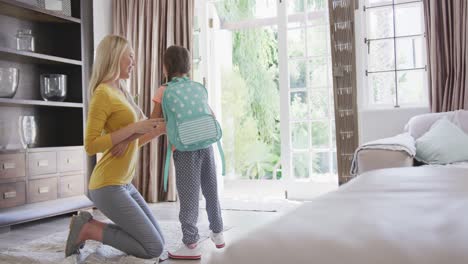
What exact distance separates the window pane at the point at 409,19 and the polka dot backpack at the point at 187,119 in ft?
7.74

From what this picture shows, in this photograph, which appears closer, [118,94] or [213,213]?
[118,94]

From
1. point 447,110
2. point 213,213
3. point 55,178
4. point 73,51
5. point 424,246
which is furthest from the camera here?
point 73,51

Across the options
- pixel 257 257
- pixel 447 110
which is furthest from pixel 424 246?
pixel 447 110

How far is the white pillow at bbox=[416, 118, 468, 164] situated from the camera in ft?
9.71

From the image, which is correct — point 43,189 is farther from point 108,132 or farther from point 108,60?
point 108,60

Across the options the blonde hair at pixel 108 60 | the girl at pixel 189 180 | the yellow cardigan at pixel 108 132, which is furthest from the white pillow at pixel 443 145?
the blonde hair at pixel 108 60

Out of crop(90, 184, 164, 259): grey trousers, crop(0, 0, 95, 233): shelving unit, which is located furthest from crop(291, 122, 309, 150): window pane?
crop(90, 184, 164, 259): grey trousers

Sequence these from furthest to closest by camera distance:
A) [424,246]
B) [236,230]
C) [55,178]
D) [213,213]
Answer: [55,178] < [236,230] < [213,213] < [424,246]

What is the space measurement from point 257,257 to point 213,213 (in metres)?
1.86

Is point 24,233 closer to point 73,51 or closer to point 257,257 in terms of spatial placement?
point 73,51

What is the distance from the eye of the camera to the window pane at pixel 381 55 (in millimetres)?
4137

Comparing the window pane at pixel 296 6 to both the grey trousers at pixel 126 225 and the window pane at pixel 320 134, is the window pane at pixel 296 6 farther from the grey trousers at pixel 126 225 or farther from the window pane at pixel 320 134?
the grey trousers at pixel 126 225

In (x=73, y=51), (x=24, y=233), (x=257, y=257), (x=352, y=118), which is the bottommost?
(x=24, y=233)

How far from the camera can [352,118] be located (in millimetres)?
4055
